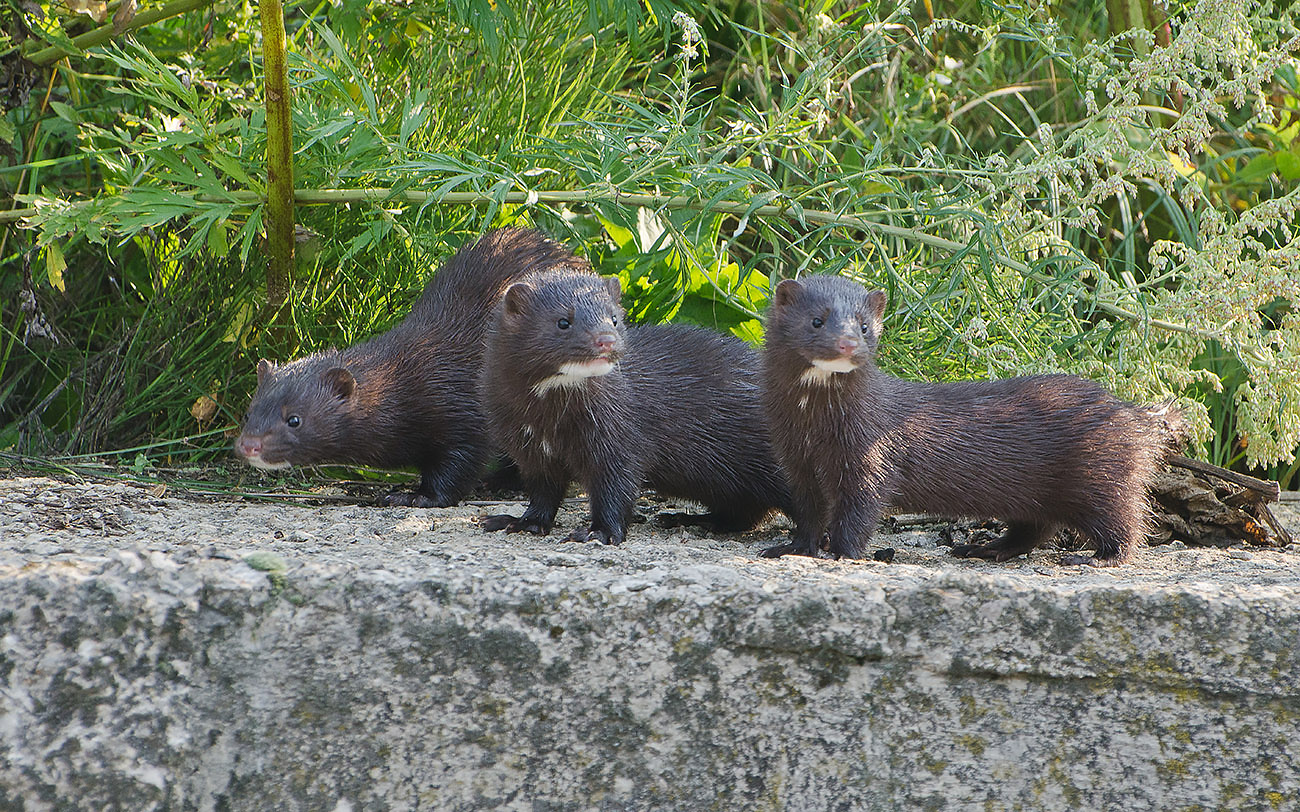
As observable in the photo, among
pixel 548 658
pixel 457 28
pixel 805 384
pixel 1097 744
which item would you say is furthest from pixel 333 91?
pixel 1097 744

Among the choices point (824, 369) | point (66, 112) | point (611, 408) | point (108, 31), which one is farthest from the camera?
point (108, 31)

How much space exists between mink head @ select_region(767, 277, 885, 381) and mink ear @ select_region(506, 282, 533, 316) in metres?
0.67

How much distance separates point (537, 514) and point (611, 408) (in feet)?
1.19

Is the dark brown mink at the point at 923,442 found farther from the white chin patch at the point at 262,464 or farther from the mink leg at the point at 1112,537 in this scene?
the white chin patch at the point at 262,464

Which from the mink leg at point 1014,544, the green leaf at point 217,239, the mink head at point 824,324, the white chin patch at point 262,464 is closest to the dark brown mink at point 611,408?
the mink head at point 824,324

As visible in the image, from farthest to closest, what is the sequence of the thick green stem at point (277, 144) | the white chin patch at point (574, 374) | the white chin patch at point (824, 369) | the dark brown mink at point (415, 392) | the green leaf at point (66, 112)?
the green leaf at point (66, 112) < the dark brown mink at point (415, 392) < the thick green stem at point (277, 144) < the white chin patch at point (574, 374) < the white chin patch at point (824, 369)

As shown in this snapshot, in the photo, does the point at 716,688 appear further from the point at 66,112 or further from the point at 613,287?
the point at 66,112

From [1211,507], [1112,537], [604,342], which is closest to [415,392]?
[604,342]

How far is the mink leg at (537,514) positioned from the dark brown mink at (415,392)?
61 centimetres

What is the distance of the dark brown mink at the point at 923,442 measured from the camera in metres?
3.23

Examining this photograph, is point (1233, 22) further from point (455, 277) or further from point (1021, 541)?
point (455, 277)

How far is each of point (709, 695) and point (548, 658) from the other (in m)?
0.33

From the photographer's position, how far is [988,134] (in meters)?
5.68

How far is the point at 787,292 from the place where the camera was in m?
3.28
